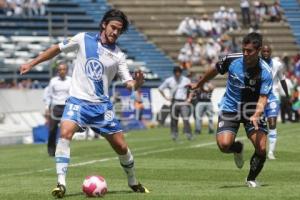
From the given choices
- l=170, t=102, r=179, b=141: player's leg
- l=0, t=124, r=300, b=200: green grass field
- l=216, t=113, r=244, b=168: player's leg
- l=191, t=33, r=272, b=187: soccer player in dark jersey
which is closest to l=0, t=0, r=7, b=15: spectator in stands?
l=170, t=102, r=179, b=141: player's leg

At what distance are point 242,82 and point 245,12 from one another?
128 feet

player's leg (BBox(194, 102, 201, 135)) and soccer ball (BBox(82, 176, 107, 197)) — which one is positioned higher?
soccer ball (BBox(82, 176, 107, 197))

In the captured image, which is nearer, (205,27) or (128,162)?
(128,162)

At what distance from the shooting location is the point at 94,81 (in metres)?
12.8

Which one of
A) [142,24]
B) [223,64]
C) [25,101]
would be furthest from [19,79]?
[223,64]

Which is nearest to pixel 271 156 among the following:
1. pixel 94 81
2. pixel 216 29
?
pixel 94 81

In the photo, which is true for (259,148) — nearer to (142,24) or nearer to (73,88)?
(73,88)

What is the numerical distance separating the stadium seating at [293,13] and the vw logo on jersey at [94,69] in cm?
4139

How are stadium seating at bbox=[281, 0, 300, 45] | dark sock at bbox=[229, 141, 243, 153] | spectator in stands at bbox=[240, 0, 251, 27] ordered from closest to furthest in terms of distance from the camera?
dark sock at bbox=[229, 141, 243, 153] < spectator in stands at bbox=[240, 0, 251, 27] < stadium seating at bbox=[281, 0, 300, 45]

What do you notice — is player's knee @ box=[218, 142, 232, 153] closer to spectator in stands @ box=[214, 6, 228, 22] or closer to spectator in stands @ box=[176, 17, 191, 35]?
spectator in stands @ box=[176, 17, 191, 35]

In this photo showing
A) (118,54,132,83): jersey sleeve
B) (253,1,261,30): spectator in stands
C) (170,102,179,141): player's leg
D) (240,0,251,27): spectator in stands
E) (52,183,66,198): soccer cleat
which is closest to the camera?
(52,183,66,198): soccer cleat

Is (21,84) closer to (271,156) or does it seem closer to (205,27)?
(205,27)

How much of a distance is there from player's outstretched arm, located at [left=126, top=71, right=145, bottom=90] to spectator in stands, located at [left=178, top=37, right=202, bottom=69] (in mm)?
34368

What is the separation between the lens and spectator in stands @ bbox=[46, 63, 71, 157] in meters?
23.4
